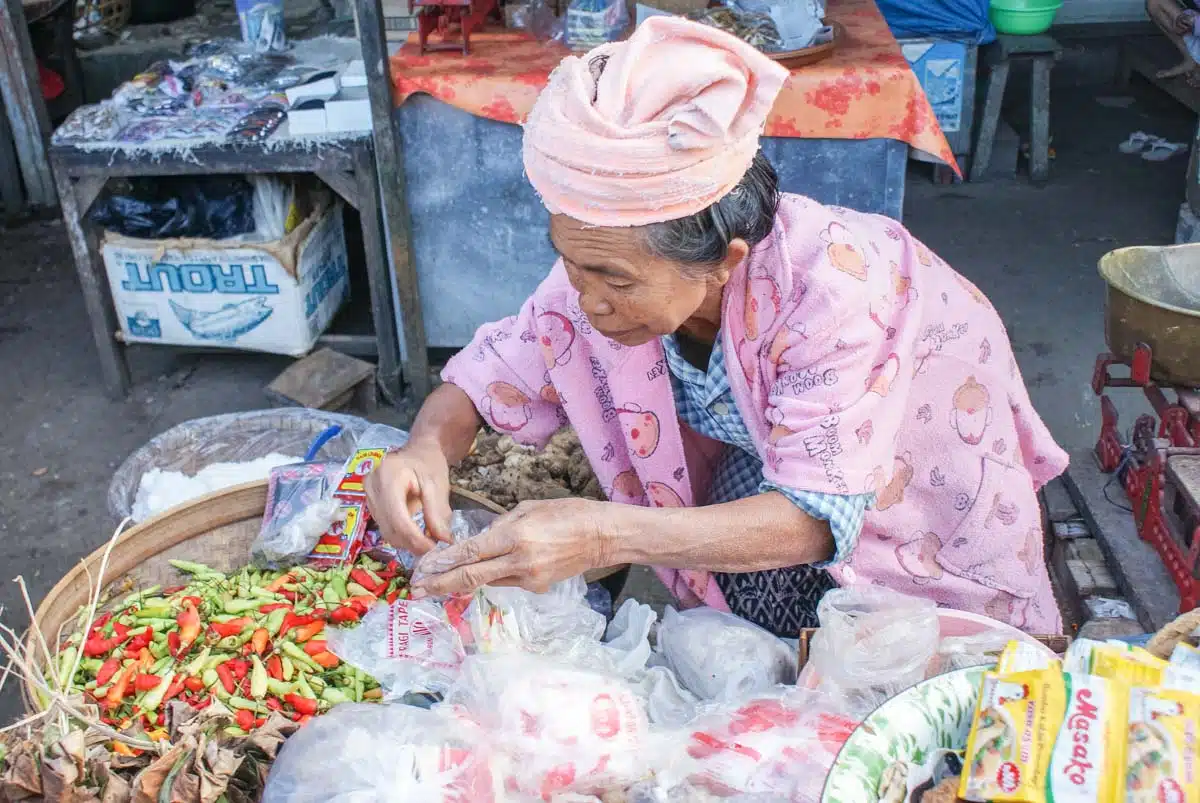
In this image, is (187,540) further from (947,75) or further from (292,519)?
(947,75)

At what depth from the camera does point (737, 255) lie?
1.59 metres

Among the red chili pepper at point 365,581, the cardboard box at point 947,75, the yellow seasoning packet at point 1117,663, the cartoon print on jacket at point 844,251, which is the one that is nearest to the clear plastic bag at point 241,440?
the red chili pepper at point 365,581

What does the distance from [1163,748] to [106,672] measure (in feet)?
5.49

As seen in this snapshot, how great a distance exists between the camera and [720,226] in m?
1.51

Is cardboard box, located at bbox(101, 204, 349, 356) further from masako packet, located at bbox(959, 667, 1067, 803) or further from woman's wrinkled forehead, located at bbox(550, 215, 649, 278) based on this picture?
masako packet, located at bbox(959, 667, 1067, 803)

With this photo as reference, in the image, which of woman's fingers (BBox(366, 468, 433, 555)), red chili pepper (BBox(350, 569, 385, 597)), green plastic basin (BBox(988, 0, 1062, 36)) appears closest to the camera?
woman's fingers (BBox(366, 468, 433, 555))

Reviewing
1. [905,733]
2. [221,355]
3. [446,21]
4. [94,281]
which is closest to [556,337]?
[905,733]

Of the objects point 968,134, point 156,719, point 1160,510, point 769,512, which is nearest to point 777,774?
point 769,512

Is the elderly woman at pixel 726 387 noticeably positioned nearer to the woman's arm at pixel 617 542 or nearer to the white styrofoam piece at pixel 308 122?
the woman's arm at pixel 617 542

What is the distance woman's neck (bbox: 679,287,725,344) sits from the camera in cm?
171

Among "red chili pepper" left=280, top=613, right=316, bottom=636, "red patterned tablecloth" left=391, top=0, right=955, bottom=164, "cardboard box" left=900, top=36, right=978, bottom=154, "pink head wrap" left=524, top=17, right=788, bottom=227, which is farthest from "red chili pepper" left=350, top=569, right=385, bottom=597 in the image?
"cardboard box" left=900, top=36, right=978, bottom=154

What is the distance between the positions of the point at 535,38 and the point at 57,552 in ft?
7.82

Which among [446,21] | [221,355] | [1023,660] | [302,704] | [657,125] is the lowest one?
[221,355]

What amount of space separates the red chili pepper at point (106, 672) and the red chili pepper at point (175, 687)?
0.34 feet
